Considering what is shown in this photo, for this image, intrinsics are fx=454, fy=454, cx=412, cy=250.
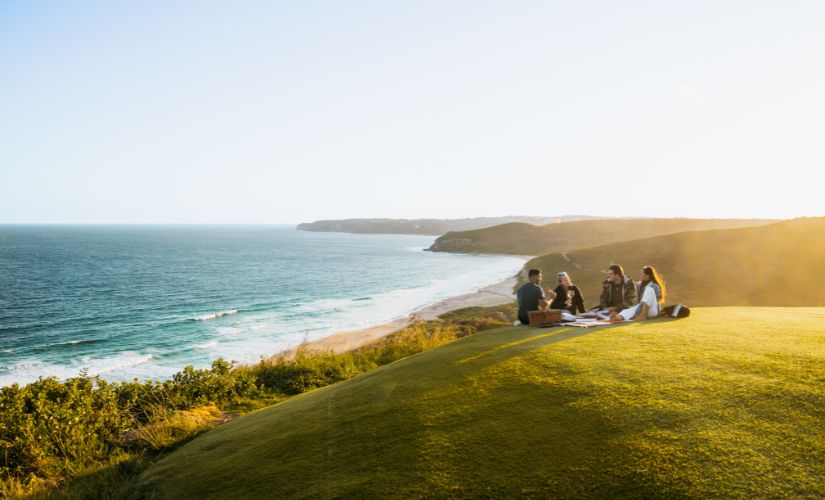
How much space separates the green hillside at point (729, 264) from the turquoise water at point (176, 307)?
58.6ft

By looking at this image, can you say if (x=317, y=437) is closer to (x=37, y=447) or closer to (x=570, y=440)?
(x=570, y=440)

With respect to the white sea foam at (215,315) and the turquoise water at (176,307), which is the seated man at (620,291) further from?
the white sea foam at (215,315)

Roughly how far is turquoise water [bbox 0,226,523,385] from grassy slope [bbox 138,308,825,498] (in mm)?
16700

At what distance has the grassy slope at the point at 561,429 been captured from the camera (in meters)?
4.32

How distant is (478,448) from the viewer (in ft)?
16.9

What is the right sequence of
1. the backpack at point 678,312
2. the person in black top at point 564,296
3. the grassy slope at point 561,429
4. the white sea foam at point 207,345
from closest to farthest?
the grassy slope at point 561,429 < the backpack at point 678,312 < the person in black top at point 564,296 < the white sea foam at point 207,345

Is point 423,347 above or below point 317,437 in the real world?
below

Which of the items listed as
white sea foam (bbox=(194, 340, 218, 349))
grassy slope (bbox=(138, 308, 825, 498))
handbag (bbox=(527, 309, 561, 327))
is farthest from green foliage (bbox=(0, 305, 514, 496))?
white sea foam (bbox=(194, 340, 218, 349))

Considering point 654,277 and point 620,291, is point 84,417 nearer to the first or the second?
point 654,277

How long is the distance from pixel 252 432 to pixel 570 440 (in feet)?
17.7

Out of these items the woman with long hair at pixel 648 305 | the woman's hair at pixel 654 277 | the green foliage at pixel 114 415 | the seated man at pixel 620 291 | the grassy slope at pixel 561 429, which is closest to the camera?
the grassy slope at pixel 561 429

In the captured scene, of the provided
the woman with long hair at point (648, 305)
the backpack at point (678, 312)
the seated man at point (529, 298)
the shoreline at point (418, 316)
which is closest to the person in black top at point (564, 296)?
the seated man at point (529, 298)

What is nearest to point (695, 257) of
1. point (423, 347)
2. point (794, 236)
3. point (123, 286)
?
point (794, 236)

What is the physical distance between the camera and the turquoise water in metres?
31.5
